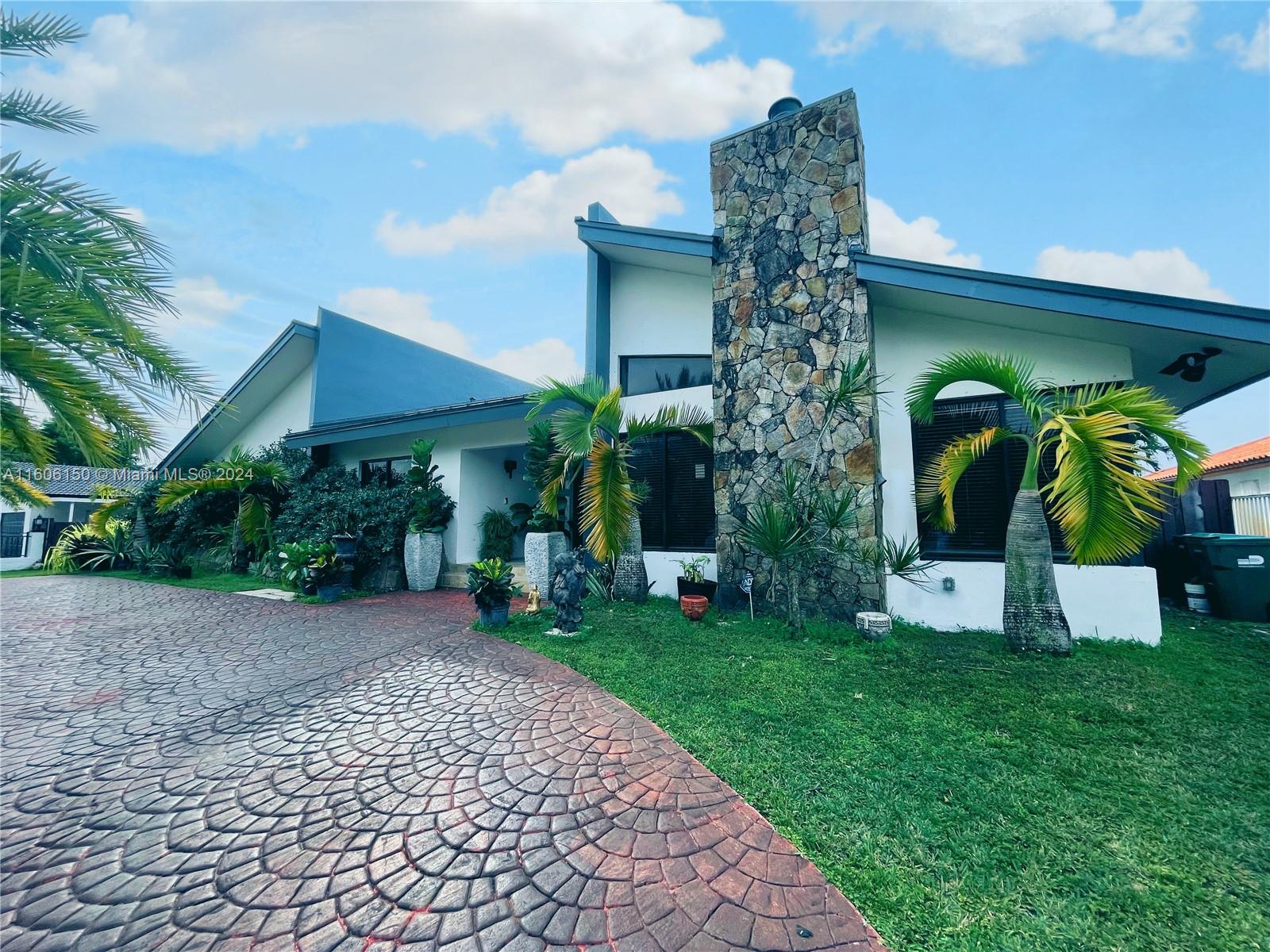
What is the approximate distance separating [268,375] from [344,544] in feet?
24.0

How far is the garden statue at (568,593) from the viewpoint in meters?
5.48

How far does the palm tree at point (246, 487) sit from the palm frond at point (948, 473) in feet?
40.4

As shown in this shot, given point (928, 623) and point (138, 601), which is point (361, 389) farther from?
point (928, 623)

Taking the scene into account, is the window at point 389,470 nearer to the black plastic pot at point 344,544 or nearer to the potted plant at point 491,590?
the black plastic pot at point 344,544

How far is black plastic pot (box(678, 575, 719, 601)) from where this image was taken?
6777mm

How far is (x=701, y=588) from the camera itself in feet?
22.3

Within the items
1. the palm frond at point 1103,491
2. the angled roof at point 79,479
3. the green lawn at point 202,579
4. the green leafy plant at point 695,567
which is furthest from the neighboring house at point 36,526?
the palm frond at point 1103,491

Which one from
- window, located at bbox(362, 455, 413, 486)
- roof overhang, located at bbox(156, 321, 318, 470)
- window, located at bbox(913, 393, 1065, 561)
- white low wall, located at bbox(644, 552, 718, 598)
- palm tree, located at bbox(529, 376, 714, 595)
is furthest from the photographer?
roof overhang, located at bbox(156, 321, 318, 470)

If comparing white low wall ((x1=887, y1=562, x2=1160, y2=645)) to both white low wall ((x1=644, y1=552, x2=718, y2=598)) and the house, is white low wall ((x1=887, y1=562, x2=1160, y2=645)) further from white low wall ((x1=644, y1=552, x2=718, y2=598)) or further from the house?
white low wall ((x1=644, y1=552, x2=718, y2=598))

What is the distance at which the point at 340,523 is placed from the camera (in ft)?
28.8

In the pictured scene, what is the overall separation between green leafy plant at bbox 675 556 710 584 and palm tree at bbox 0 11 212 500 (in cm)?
556

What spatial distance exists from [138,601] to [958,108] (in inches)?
583

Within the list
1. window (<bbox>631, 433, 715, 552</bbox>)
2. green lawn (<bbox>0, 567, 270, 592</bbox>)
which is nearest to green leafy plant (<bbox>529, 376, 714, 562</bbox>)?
window (<bbox>631, 433, 715, 552</bbox>)

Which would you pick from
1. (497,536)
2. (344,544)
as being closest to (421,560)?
(344,544)
